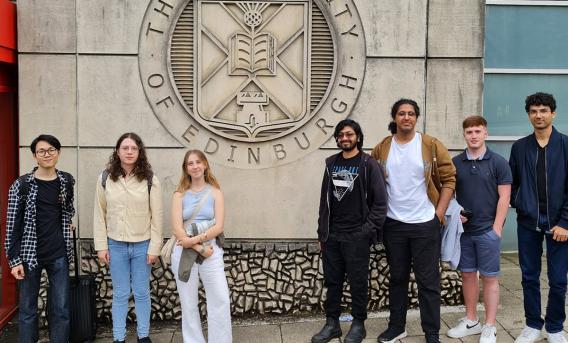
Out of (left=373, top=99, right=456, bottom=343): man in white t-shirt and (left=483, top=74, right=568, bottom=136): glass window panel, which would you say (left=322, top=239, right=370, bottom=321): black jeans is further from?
(left=483, top=74, right=568, bottom=136): glass window panel

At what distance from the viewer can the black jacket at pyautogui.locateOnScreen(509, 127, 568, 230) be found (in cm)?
416

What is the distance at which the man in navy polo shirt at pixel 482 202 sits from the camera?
4.26m

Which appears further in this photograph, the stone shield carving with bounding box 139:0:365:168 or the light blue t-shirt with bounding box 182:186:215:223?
the stone shield carving with bounding box 139:0:365:168

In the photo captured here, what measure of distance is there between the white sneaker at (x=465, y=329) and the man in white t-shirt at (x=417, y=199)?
0.41 meters

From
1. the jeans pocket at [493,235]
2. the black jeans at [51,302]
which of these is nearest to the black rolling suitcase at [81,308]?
the black jeans at [51,302]

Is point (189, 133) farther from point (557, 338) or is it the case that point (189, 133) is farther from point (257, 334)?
point (557, 338)

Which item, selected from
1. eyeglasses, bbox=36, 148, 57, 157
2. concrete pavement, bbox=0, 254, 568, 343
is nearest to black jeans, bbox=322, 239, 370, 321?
concrete pavement, bbox=0, 254, 568, 343

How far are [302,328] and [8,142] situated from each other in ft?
11.6

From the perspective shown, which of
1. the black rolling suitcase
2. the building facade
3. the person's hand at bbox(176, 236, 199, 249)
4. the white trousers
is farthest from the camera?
the building facade

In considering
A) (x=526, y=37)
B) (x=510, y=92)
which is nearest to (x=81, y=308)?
(x=510, y=92)

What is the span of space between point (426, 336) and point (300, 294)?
1.43 metres

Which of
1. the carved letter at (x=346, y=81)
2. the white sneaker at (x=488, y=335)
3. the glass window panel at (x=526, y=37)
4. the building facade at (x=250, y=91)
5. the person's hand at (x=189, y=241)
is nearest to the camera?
the person's hand at (x=189, y=241)

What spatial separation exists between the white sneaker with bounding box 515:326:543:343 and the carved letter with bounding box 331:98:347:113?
254 cm

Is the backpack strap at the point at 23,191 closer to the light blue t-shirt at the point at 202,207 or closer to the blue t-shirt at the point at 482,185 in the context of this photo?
the light blue t-shirt at the point at 202,207
